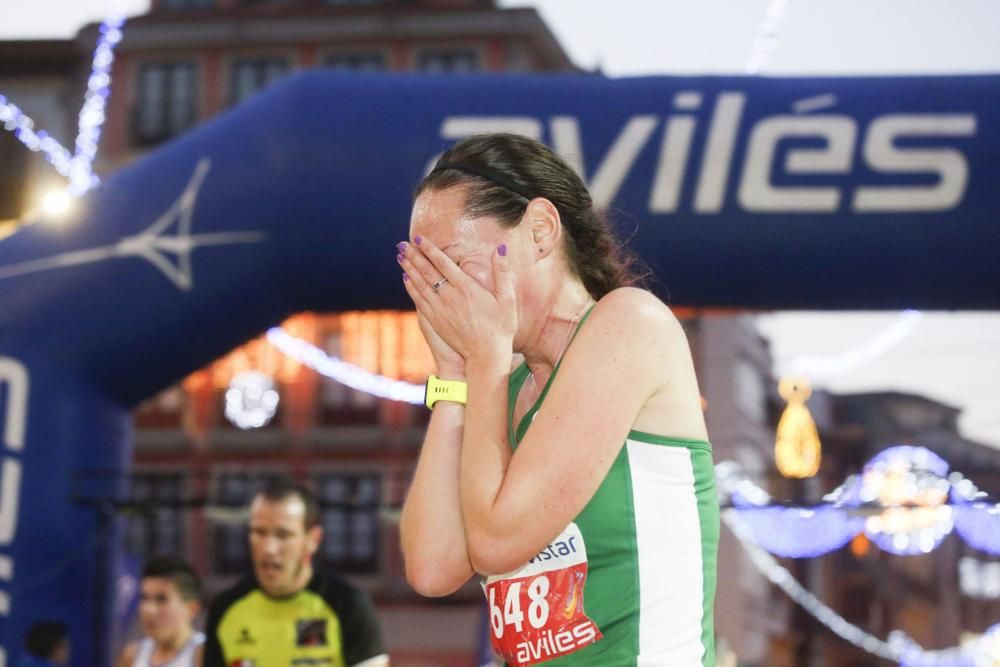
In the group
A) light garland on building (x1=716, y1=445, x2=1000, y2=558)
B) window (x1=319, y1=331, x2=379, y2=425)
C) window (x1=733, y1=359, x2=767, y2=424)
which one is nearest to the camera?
light garland on building (x1=716, y1=445, x2=1000, y2=558)

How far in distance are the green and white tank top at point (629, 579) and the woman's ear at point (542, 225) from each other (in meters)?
0.19

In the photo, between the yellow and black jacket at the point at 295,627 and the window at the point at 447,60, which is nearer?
the yellow and black jacket at the point at 295,627

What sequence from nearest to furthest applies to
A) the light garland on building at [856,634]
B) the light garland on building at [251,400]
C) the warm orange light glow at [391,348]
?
the warm orange light glow at [391,348] < the light garland on building at [251,400] < the light garland on building at [856,634]

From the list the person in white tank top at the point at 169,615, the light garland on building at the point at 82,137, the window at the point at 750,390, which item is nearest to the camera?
the person in white tank top at the point at 169,615

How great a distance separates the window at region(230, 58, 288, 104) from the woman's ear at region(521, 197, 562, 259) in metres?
28.7

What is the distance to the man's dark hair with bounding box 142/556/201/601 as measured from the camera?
19.7 ft

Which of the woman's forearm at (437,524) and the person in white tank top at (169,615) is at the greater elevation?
the woman's forearm at (437,524)

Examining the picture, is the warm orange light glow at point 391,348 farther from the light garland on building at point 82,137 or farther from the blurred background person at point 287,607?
the blurred background person at point 287,607

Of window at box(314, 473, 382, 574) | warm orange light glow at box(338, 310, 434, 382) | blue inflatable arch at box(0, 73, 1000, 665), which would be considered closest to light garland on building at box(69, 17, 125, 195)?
blue inflatable arch at box(0, 73, 1000, 665)

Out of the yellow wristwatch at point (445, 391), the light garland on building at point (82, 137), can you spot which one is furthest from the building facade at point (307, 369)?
the yellow wristwatch at point (445, 391)

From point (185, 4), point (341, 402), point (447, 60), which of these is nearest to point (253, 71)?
point (185, 4)

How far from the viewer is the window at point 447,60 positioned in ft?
96.2

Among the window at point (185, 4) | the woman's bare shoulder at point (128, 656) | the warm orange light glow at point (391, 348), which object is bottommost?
the woman's bare shoulder at point (128, 656)

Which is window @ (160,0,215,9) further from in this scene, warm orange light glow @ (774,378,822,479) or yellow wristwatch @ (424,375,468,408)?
yellow wristwatch @ (424,375,468,408)
